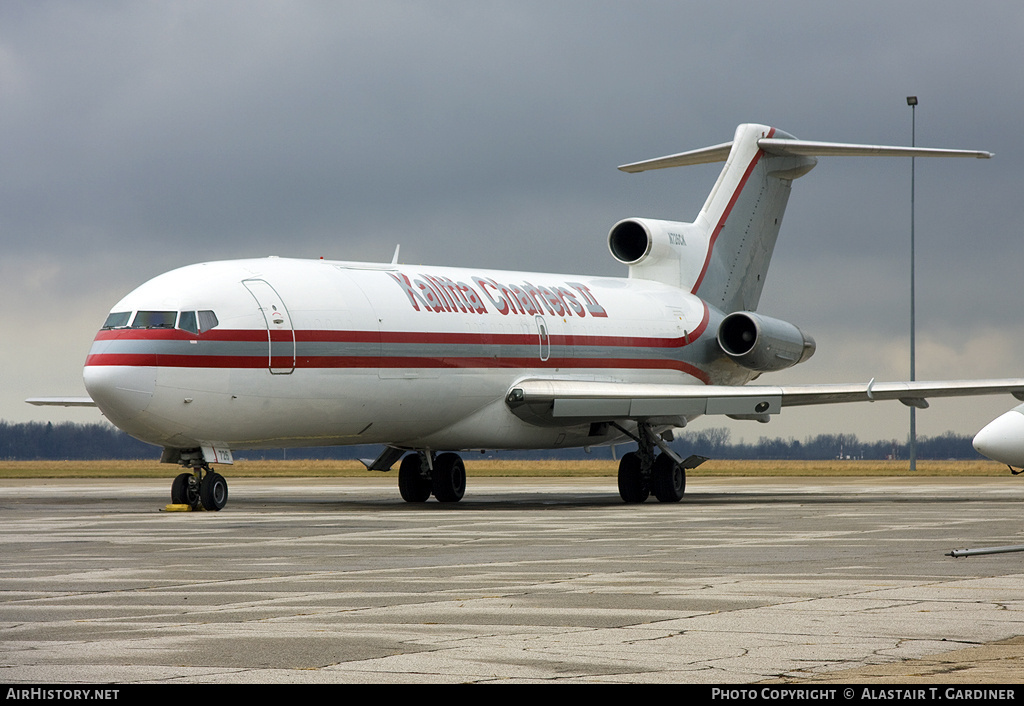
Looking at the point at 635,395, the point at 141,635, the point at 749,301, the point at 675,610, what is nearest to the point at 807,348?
the point at 749,301

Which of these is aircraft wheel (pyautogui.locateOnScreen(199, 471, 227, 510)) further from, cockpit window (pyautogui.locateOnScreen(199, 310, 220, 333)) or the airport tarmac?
cockpit window (pyautogui.locateOnScreen(199, 310, 220, 333))

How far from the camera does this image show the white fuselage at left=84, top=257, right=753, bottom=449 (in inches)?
917

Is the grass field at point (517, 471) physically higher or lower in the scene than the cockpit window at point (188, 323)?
lower

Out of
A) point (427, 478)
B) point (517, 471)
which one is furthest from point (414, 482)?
point (517, 471)

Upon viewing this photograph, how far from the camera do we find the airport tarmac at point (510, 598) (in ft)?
26.7

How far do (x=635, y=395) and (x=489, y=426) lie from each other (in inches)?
117

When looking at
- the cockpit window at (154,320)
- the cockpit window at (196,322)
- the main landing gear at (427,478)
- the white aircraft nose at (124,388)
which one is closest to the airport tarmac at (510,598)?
the white aircraft nose at (124,388)

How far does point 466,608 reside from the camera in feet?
35.4

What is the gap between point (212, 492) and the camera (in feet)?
79.4

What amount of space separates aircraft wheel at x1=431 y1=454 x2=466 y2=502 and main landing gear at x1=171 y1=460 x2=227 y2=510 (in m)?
5.72

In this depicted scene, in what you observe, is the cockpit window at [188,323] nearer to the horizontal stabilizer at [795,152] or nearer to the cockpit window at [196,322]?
the cockpit window at [196,322]

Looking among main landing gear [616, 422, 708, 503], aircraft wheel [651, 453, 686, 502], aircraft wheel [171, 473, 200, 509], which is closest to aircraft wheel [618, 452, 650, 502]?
main landing gear [616, 422, 708, 503]

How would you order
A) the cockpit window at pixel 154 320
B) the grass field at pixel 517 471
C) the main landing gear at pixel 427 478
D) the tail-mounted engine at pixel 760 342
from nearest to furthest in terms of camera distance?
the cockpit window at pixel 154 320 < the main landing gear at pixel 427 478 < the tail-mounted engine at pixel 760 342 < the grass field at pixel 517 471

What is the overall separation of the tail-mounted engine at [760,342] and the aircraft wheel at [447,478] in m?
7.75
